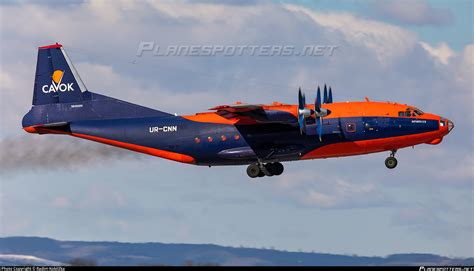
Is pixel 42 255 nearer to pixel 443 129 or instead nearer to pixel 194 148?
pixel 194 148

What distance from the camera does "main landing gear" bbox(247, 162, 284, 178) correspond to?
60.8 m

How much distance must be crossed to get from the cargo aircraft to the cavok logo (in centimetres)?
32

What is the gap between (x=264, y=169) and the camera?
6112 centimetres

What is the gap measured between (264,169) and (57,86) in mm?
14513

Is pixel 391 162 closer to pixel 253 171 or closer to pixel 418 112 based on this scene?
pixel 418 112

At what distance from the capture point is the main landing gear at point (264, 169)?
200ft

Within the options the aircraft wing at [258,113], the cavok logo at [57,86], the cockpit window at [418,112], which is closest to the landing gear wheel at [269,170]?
the aircraft wing at [258,113]

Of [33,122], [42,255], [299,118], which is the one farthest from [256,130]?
[42,255]

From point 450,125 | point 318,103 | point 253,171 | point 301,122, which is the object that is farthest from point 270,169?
point 450,125

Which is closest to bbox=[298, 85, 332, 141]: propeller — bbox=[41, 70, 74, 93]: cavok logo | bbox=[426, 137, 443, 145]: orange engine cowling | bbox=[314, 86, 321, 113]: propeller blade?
bbox=[314, 86, 321, 113]: propeller blade

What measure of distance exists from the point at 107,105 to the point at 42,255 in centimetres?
2775

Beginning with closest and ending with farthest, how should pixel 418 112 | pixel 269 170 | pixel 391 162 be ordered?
pixel 418 112, pixel 391 162, pixel 269 170

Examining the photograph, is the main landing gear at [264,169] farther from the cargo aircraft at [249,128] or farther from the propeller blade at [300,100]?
the propeller blade at [300,100]

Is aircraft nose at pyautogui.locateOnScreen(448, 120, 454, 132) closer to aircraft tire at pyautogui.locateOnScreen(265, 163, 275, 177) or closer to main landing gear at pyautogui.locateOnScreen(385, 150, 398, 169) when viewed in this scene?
main landing gear at pyautogui.locateOnScreen(385, 150, 398, 169)
